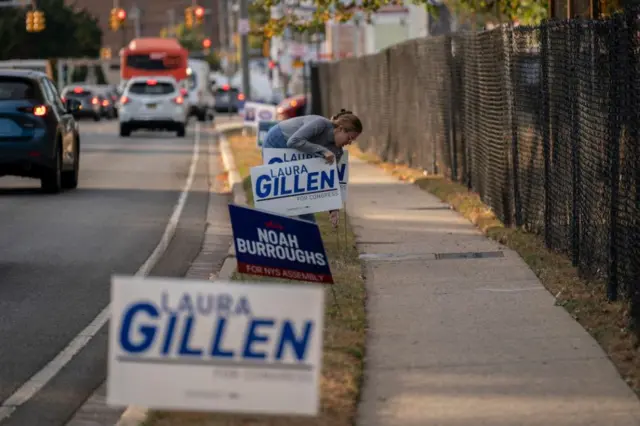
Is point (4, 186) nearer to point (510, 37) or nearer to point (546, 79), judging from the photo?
point (510, 37)

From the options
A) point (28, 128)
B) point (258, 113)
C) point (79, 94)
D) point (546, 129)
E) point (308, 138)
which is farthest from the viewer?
point (79, 94)

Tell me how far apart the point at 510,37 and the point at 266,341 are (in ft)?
34.6

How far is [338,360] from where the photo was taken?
365 inches

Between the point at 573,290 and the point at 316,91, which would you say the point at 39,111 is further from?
the point at 316,91

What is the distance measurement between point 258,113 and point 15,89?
15.2 metres

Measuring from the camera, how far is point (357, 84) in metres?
36.2

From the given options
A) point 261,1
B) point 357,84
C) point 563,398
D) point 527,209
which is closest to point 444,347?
point 563,398

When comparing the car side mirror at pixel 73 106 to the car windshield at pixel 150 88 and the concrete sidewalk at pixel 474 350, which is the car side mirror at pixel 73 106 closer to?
the concrete sidewalk at pixel 474 350

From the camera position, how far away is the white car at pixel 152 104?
47125 millimetres

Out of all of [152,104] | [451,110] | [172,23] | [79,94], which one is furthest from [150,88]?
[172,23]

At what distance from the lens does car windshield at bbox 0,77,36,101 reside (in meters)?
23.3

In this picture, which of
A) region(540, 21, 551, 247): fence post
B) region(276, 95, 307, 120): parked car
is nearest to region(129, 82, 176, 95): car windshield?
region(276, 95, 307, 120): parked car

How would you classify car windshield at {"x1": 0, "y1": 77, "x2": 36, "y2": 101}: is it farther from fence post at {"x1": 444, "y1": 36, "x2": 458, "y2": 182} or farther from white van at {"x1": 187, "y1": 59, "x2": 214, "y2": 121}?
white van at {"x1": 187, "y1": 59, "x2": 214, "y2": 121}

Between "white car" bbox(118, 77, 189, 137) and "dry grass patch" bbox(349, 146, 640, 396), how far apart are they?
28.0 meters
